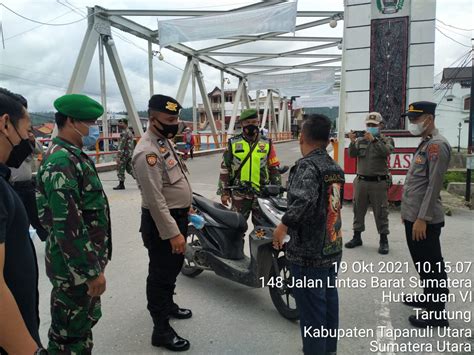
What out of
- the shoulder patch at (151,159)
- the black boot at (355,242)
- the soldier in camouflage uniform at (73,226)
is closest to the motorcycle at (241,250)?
the shoulder patch at (151,159)

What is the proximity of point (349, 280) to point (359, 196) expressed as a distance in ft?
4.35

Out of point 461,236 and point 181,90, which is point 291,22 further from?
point 181,90

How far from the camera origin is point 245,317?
3.03m

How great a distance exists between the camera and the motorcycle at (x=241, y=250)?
2.98 m

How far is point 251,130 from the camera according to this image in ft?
12.1

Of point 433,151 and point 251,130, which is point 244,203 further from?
point 433,151

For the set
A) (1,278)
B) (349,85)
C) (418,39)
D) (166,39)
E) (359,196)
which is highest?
(166,39)

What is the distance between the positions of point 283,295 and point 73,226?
1886mm

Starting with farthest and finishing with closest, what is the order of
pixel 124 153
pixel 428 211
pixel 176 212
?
pixel 124 153, pixel 428 211, pixel 176 212

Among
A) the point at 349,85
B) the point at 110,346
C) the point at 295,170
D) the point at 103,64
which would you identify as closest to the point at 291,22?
the point at 349,85

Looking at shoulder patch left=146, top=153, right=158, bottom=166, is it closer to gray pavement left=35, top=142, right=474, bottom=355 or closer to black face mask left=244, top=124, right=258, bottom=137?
gray pavement left=35, top=142, right=474, bottom=355

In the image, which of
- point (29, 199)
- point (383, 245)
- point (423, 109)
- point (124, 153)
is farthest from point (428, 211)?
point (124, 153)

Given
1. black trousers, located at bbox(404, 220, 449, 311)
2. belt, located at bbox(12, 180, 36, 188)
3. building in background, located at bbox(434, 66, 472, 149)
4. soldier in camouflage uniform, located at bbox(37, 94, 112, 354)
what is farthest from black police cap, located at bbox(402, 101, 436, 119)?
building in background, located at bbox(434, 66, 472, 149)

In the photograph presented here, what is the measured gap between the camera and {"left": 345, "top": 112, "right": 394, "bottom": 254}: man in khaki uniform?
14.9ft
